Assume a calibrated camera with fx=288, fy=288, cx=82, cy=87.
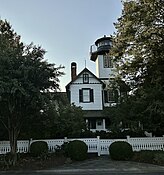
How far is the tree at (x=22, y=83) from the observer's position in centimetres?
1475

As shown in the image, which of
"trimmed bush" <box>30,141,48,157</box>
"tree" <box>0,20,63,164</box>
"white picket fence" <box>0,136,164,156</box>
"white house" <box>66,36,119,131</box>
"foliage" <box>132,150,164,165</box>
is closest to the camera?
"tree" <box>0,20,63,164</box>

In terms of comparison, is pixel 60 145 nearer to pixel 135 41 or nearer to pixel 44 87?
pixel 44 87

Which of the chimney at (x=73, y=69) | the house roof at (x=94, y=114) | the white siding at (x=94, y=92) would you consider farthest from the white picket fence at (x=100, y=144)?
the chimney at (x=73, y=69)

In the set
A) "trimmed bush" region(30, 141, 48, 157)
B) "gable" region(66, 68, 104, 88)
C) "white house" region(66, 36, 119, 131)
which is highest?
"gable" region(66, 68, 104, 88)

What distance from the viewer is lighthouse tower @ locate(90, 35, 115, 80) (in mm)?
34375

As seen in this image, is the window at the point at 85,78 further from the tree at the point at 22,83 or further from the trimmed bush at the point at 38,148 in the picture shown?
the tree at the point at 22,83

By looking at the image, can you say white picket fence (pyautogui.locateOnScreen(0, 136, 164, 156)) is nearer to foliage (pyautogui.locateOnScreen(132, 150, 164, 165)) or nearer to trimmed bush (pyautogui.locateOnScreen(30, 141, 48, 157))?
trimmed bush (pyautogui.locateOnScreen(30, 141, 48, 157))

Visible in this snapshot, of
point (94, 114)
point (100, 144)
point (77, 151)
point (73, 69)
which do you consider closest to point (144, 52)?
point (100, 144)

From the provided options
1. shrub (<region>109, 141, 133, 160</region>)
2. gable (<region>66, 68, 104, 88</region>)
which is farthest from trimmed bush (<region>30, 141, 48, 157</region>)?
gable (<region>66, 68, 104, 88</region>)

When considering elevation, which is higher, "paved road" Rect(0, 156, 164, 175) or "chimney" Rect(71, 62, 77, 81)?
"chimney" Rect(71, 62, 77, 81)

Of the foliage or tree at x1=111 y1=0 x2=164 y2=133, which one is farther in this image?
tree at x1=111 y1=0 x2=164 y2=133

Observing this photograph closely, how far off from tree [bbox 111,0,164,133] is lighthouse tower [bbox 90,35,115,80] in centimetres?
1117

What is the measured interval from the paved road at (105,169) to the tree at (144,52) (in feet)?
12.8

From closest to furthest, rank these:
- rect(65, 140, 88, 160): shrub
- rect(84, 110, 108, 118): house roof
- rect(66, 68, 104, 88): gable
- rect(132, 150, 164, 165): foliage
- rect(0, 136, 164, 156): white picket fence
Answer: rect(132, 150, 164, 165): foliage
rect(65, 140, 88, 160): shrub
rect(0, 136, 164, 156): white picket fence
rect(84, 110, 108, 118): house roof
rect(66, 68, 104, 88): gable
